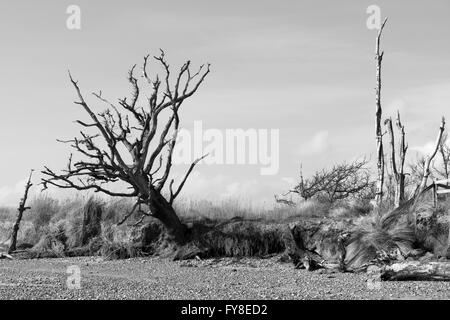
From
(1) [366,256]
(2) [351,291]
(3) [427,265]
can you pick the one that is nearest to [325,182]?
(1) [366,256]

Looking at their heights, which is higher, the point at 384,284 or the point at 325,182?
the point at 325,182

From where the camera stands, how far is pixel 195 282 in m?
15.8

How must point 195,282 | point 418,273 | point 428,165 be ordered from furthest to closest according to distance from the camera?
point 428,165 < point 195,282 < point 418,273

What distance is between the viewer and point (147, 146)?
22.0 metres

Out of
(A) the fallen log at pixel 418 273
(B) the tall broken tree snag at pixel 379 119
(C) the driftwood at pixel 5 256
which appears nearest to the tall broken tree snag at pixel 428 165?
(B) the tall broken tree snag at pixel 379 119

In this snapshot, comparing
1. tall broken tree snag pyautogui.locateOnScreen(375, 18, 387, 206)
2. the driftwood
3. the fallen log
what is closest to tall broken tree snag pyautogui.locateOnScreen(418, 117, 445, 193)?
tall broken tree snag pyautogui.locateOnScreen(375, 18, 387, 206)

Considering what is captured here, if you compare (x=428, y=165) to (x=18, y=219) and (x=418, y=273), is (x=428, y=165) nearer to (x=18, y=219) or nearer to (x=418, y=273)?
(x=418, y=273)

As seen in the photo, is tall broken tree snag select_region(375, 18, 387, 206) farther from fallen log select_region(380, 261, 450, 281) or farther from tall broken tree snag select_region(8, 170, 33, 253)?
tall broken tree snag select_region(8, 170, 33, 253)

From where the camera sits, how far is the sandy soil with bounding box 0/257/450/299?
13266mm

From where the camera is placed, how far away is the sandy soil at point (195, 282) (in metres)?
13.3

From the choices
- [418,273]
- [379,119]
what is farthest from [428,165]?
[418,273]
